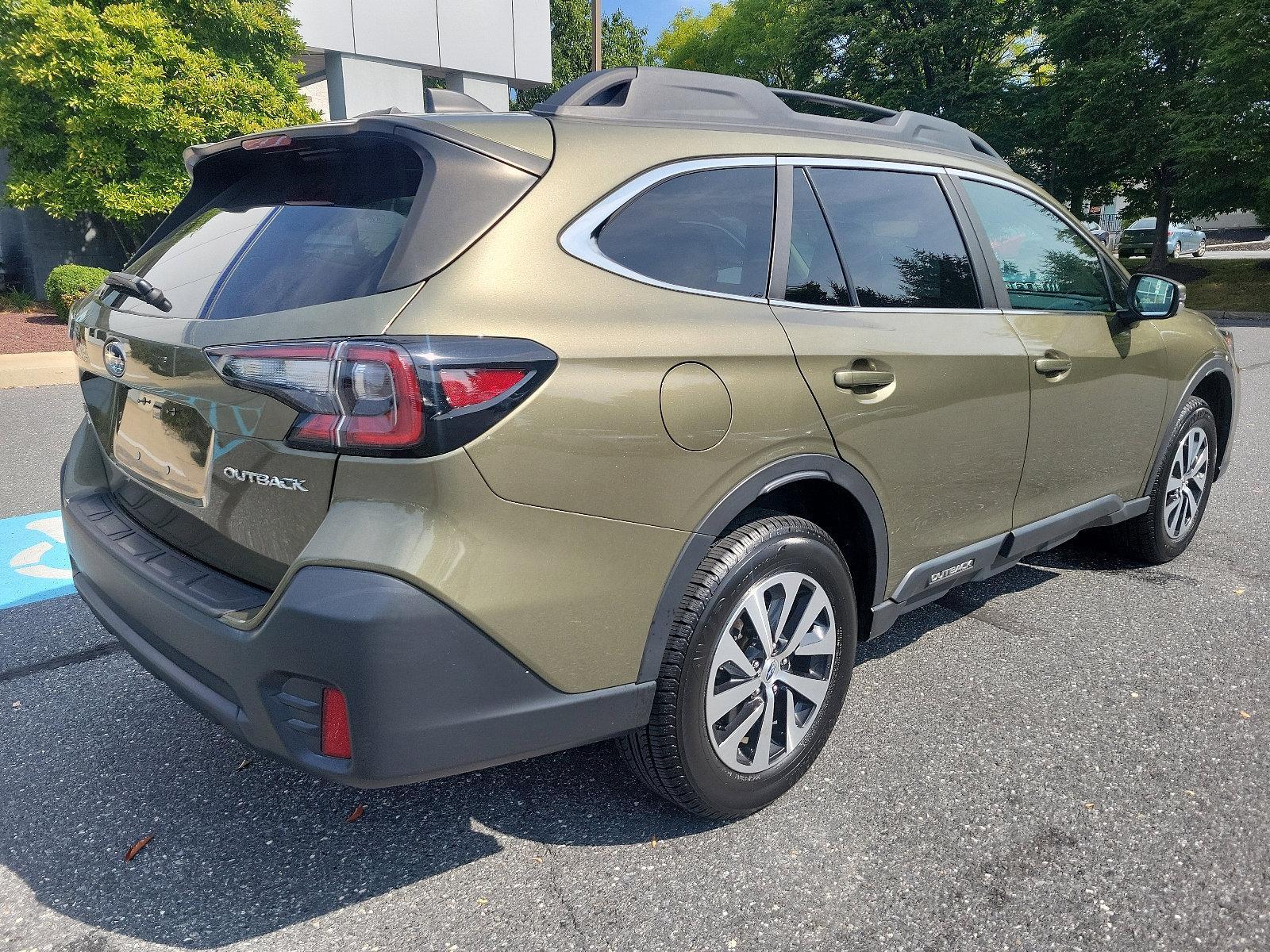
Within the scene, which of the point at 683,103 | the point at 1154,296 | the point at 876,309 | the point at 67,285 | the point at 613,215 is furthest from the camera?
the point at 67,285

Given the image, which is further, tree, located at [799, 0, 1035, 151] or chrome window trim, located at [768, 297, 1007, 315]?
tree, located at [799, 0, 1035, 151]

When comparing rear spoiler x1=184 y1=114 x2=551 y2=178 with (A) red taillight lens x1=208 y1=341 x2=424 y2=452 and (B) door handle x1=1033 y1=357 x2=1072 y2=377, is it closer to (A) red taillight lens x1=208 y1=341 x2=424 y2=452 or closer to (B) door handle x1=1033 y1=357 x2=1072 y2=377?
(A) red taillight lens x1=208 y1=341 x2=424 y2=452

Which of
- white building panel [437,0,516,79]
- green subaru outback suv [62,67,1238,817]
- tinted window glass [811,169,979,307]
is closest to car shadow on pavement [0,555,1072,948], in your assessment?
green subaru outback suv [62,67,1238,817]

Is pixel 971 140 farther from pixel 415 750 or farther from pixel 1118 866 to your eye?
pixel 415 750

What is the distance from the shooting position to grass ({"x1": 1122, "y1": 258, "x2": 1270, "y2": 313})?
2127 centimetres

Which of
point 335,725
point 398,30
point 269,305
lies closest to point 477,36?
point 398,30

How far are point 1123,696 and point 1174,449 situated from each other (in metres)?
1.54


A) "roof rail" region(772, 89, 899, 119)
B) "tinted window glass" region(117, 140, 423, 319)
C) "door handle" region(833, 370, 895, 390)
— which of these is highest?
"roof rail" region(772, 89, 899, 119)

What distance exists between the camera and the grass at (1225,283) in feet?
69.8

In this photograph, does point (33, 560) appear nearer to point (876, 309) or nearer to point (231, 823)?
point (231, 823)

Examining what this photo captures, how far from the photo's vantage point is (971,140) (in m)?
3.52

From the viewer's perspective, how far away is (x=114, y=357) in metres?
2.41

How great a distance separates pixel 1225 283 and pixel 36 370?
26.0m

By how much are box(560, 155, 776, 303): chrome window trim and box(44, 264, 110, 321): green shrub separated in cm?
1363
